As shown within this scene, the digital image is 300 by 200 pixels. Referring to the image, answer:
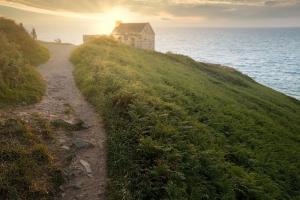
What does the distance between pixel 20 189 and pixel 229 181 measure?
7172 mm

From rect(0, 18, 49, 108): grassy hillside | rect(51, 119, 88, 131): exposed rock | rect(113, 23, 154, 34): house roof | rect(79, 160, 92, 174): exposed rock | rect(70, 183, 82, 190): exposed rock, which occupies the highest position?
rect(113, 23, 154, 34): house roof

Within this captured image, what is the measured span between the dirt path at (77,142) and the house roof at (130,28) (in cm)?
5841

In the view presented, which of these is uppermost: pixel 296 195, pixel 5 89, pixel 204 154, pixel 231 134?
pixel 5 89

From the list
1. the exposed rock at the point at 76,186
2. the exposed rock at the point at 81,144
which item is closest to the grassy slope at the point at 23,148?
the exposed rock at the point at 76,186

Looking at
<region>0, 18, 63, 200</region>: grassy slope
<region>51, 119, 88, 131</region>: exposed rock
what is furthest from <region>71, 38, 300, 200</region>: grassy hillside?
<region>0, 18, 63, 200</region>: grassy slope

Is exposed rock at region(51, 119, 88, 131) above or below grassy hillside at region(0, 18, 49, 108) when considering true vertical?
below

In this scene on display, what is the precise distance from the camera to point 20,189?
8891 millimetres

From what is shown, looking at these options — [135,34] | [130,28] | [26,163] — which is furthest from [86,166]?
[130,28]

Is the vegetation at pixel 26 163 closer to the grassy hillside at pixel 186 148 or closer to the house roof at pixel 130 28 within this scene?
the grassy hillside at pixel 186 148

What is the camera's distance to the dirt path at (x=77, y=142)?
981cm

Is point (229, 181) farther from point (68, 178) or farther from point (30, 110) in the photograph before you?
point (30, 110)

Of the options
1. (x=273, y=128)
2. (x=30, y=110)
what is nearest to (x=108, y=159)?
(x=30, y=110)

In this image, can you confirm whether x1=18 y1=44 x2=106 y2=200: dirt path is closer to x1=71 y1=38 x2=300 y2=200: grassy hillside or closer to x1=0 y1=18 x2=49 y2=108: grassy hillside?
x1=71 y1=38 x2=300 y2=200: grassy hillside

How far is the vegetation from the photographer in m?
8.89
